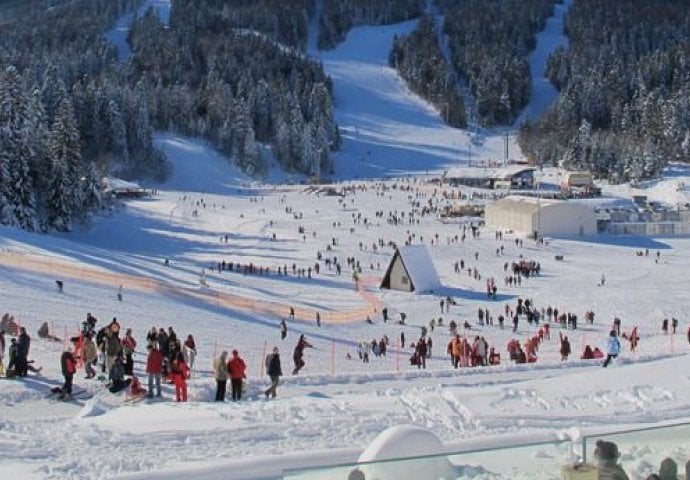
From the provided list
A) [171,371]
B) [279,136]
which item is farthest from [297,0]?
[171,371]

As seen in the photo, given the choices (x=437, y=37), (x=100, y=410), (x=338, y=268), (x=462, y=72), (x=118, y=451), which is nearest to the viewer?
(x=118, y=451)

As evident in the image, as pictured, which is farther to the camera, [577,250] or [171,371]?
[577,250]

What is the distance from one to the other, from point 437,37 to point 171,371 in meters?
167

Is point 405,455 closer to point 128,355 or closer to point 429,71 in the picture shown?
point 128,355

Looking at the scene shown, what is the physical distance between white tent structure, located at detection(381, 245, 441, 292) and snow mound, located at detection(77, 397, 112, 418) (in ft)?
83.4

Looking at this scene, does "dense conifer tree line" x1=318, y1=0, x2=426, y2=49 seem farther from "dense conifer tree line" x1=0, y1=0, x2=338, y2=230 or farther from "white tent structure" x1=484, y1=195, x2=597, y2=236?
"white tent structure" x1=484, y1=195, x2=597, y2=236

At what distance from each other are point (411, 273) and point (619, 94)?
97480 millimetres

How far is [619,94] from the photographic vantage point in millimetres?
127000

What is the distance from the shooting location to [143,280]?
31.4 metres

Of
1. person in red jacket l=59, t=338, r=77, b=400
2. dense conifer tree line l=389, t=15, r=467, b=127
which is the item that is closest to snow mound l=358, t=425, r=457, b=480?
person in red jacket l=59, t=338, r=77, b=400

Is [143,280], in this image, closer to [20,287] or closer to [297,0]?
[20,287]

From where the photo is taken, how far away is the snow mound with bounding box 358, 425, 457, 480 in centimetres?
571

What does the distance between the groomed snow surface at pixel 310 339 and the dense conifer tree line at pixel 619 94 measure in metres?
32.3

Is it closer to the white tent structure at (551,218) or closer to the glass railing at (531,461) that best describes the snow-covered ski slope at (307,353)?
the white tent structure at (551,218)
